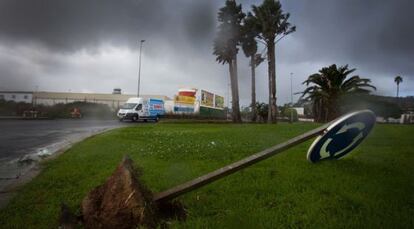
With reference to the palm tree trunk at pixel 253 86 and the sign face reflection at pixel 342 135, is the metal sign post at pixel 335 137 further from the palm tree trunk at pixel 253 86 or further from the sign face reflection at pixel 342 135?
the palm tree trunk at pixel 253 86

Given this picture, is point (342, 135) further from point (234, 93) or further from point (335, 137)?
point (234, 93)

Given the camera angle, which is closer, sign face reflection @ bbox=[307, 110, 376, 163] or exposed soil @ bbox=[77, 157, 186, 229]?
exposed soil @ bbox=[77, 157, 186, 229]

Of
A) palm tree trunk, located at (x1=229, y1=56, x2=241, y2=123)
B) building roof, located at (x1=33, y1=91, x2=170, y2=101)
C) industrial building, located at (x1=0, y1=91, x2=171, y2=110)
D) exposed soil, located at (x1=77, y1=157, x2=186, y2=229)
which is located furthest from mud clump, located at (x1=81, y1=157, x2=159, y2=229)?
building roof, located at (x1=33, y1=91, x2=170, y2=101)

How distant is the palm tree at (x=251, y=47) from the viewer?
3408cm

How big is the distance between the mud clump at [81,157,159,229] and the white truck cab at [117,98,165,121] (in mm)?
30751

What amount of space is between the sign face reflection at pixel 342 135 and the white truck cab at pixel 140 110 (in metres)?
29.4

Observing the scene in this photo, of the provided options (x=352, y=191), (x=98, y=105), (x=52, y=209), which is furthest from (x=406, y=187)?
(x=98, y=105)

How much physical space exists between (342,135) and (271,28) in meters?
26.5

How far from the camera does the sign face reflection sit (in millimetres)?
4708

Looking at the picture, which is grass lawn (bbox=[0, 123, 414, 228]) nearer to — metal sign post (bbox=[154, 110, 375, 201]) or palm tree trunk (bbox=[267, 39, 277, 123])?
metal sign post (bbox=[154, 110, 375, 201])

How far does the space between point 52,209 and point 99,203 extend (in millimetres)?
724

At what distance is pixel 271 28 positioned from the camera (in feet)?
98.4

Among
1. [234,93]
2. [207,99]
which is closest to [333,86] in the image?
[234,93]

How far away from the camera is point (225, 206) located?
11.9 ft
